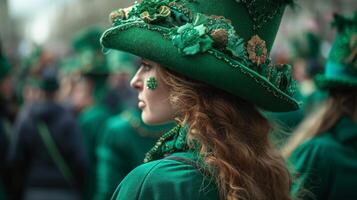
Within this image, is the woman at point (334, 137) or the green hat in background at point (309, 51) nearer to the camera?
the woman at point (334, 137)

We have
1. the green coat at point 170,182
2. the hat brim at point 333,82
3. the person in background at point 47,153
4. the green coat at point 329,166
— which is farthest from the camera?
the person in background at point 47,153

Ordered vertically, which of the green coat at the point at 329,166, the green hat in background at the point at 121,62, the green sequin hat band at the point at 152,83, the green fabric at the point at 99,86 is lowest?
the green fabric at the point at 99,86

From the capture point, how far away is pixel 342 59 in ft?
12.2

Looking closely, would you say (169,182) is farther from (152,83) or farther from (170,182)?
(152,83)

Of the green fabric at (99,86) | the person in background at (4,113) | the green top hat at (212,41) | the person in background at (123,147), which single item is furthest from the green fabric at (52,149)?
the green top hat at (212,41)

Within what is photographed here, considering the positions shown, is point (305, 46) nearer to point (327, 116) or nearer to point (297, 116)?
point (297, 116)

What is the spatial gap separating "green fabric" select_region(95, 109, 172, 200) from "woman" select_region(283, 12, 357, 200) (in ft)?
5.18

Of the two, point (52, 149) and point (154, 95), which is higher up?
point (154, 95)

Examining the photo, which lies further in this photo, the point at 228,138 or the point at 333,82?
the point at 333,82

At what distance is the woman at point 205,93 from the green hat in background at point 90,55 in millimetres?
5403

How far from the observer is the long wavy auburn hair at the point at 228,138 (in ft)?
7.84

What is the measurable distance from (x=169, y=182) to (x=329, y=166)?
1477 millimetres

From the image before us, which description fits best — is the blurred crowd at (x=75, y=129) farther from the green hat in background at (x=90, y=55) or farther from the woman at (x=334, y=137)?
the woman at (x=334, y=137)

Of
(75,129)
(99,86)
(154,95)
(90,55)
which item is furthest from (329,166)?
(90,55)
